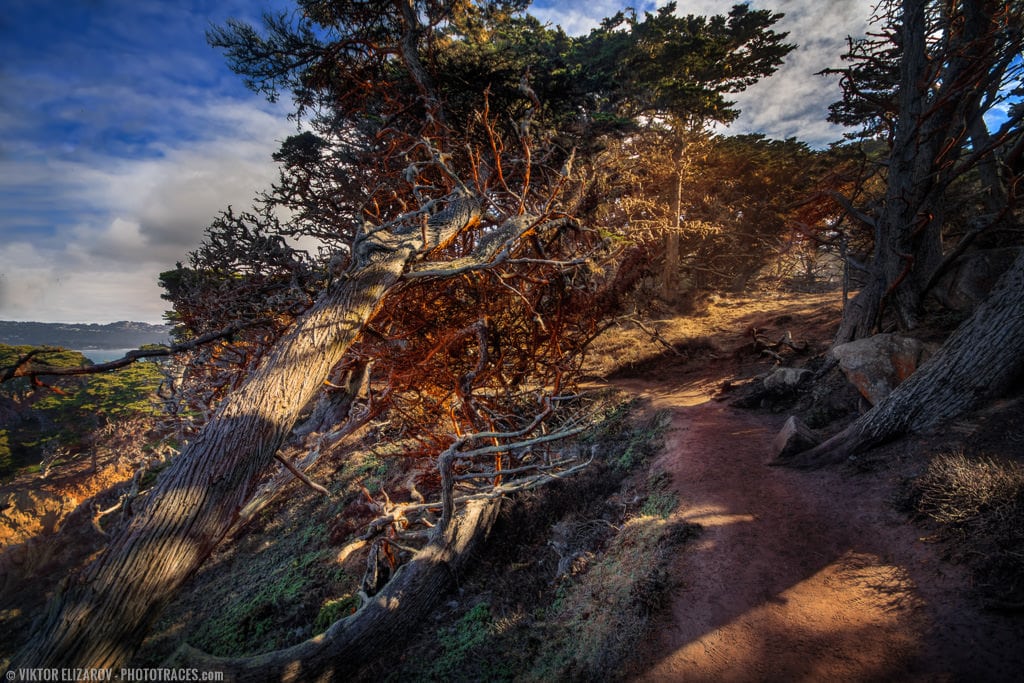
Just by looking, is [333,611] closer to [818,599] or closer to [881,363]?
[818,599]

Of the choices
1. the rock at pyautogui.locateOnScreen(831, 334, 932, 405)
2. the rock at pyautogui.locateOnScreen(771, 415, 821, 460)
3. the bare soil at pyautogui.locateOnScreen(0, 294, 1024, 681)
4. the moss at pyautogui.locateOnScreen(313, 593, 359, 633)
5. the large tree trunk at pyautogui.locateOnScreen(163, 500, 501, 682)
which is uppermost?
the rock at pyautogui.locateOnScreen(831, 334, 932, 405)

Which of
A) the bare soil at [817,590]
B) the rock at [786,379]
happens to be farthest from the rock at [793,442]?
the rock at [786,379]

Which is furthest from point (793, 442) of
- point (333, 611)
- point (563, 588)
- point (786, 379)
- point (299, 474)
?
point (333, 611)

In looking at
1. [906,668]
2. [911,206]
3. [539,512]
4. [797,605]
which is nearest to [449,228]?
A: [539,512]

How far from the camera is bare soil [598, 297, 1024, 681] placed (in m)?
2.25

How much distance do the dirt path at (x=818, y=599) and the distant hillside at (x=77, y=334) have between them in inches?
5889

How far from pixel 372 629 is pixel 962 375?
7364 millimetres

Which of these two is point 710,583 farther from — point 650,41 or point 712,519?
point 650,41

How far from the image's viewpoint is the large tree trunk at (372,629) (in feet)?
11.2

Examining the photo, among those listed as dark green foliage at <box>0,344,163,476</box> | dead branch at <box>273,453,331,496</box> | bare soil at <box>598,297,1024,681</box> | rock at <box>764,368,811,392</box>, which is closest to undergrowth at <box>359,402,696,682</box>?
bare soil at <box>598,297,1024,681</box>

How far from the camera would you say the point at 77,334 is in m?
158

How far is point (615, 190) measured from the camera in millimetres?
10781

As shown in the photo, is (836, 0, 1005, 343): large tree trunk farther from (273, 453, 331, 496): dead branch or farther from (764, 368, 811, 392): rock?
(273, 453, 331, 496): dead branch

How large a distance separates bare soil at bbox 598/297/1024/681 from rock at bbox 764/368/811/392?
308 cm
